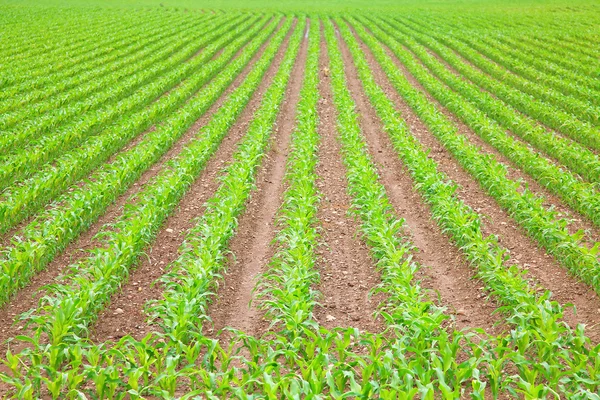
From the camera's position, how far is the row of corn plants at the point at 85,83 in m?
15.6

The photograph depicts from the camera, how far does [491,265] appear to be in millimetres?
7219

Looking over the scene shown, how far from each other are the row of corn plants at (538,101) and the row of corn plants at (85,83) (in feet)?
43.3

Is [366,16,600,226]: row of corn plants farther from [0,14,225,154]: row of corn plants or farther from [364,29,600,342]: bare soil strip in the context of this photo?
[0,14,225,154]: row of corn plants

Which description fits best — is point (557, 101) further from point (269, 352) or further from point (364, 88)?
point (269, 352)

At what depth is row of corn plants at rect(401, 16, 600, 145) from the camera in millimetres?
14109

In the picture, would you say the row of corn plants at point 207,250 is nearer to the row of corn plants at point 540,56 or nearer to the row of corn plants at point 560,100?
the row of corn plants at point 560,100

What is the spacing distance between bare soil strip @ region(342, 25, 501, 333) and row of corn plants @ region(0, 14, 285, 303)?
494 centimetres

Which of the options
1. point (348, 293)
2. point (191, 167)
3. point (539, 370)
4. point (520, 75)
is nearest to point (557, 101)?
point (520, 75)

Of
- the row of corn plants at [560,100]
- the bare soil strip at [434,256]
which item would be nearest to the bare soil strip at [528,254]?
the bare soil strip at [434,256]

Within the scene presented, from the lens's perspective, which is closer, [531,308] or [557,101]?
[531,308]

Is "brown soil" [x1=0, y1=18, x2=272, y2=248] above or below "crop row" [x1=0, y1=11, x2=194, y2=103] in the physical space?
below

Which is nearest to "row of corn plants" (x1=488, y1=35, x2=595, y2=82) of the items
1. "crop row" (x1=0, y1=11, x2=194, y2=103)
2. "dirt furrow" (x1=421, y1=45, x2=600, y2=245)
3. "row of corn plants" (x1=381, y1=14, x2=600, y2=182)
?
"row of corn plants" (x1=381, y1=14, x2=600, y2=182)

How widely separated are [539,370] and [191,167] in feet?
25.6

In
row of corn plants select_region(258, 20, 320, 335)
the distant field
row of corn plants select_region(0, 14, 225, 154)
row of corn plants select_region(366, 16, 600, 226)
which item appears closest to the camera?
the distant field
